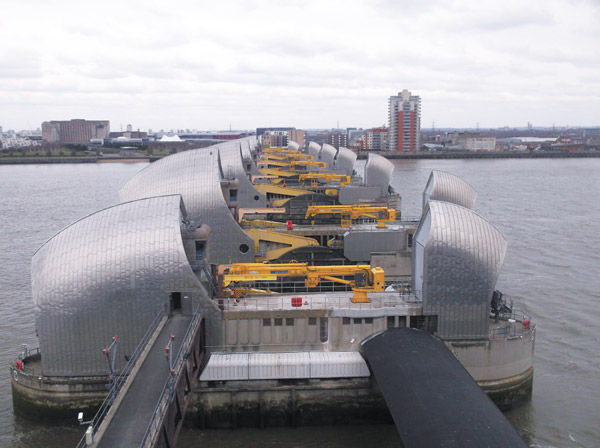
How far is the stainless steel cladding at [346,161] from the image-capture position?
2994 inches

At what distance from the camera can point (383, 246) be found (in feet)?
128

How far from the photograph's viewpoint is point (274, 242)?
3841cm

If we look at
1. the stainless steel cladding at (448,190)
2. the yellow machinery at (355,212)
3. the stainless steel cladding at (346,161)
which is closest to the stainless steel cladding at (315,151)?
the stainless steel cladding at (346,161)

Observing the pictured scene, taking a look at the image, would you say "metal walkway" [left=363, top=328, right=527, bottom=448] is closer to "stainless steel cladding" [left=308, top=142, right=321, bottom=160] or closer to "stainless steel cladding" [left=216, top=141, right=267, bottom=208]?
"stainless steel cladding" [left=216, top=141, right=267, bottom=208]

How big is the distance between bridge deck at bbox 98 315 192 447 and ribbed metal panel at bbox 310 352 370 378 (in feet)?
15.5

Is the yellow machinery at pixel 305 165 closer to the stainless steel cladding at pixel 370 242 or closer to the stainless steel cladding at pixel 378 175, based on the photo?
the stainless steel cladding at pixel 378 175

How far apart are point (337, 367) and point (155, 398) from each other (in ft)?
24.9

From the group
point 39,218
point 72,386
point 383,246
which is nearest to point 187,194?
point 383,246

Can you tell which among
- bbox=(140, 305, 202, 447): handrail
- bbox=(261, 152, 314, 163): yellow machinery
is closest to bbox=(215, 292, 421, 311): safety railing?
bbox=(140, 305, 202, 447): handrail

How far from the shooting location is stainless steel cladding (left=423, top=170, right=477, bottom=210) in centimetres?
4031

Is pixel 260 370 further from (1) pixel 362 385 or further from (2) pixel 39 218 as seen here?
(2) pixel 39 218

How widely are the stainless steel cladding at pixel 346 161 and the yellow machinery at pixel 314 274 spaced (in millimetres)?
50319

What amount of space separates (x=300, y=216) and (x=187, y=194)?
16.1 meters

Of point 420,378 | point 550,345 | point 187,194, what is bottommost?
point 550,345
